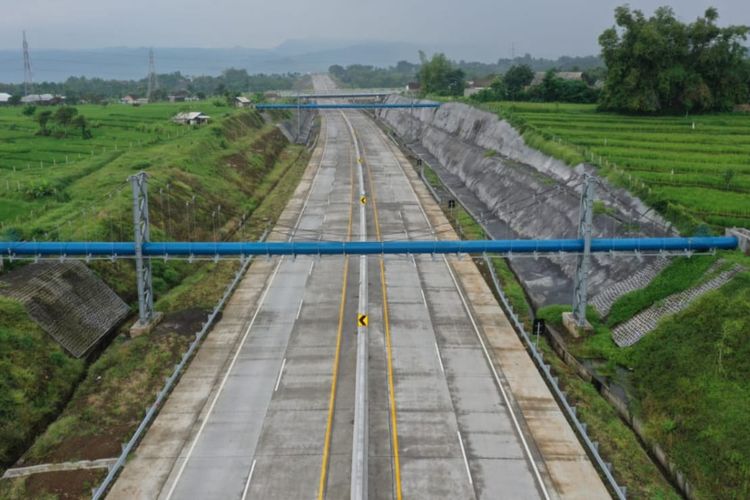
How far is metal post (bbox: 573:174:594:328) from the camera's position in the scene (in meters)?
43.4

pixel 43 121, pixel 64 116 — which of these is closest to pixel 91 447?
pixel 43 121

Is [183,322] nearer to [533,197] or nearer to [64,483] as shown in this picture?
[64,483]

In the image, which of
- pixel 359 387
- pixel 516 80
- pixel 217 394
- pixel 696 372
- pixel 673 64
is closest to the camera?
pixel 696 372

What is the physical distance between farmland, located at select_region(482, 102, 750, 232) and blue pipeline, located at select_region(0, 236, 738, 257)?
14.6 feet

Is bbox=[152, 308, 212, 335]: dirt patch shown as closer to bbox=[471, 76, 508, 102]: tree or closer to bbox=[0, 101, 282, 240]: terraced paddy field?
bbox=[0, 101, 282, 240]: terraced paddy field

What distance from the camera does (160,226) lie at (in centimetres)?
6053

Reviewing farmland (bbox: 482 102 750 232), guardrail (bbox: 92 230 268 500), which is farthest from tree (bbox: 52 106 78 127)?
farmland (bbox: 482 102 750 232)

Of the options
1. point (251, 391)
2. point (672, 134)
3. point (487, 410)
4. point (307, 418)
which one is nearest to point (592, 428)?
point (487, 410)

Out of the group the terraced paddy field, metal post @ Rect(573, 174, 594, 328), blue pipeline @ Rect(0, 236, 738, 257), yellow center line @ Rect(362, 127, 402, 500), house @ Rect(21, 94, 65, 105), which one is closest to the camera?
yellow center line @ Rect(362, 127, 402, 500)

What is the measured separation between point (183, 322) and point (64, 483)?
17823 millimetres

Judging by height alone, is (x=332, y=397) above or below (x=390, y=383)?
below

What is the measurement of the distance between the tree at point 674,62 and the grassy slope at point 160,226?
51.7m

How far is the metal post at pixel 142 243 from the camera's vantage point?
141 feet

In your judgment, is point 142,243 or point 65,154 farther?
point 65,154
